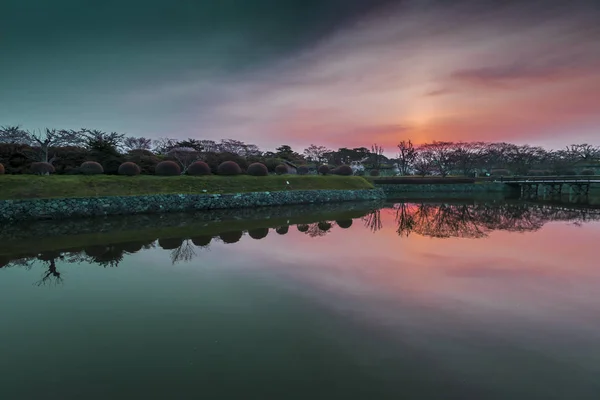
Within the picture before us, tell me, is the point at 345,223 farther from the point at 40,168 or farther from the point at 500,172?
the point at 500,172

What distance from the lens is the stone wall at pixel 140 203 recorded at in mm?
21781

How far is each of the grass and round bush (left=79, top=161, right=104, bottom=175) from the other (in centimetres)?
220

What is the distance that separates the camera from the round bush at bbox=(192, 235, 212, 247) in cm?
1566

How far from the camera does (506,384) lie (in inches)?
196

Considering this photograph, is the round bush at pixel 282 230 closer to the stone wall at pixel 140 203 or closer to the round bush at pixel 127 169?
the stone wall at pixel 140 203

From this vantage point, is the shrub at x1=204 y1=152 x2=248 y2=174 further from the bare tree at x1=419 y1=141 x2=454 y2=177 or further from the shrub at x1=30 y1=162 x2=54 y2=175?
the bare tree at x1=419 y1=141 x2=454 y2=177

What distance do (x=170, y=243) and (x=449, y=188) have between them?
50504 mm

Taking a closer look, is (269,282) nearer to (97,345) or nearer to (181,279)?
(181,279)

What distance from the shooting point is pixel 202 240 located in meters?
16.5

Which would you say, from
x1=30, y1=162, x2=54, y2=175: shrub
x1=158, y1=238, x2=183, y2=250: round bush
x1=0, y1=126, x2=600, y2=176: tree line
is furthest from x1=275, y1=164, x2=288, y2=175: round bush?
x1=158, y1=238, x2=183, y2=250: round bush

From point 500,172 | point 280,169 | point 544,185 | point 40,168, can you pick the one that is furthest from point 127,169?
point 500,172

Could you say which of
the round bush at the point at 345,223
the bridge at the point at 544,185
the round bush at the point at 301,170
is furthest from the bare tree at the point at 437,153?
the round bush at the point at 345,223

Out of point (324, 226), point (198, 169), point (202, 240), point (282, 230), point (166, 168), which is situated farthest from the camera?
point (198, 169)

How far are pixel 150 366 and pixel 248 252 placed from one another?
8.57m
